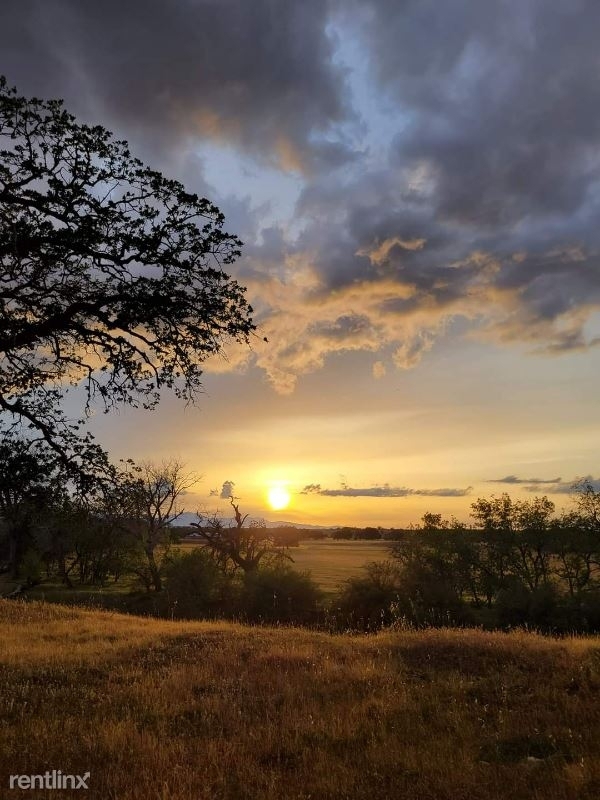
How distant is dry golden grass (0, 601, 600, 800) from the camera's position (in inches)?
270

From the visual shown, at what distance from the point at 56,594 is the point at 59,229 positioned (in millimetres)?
54893

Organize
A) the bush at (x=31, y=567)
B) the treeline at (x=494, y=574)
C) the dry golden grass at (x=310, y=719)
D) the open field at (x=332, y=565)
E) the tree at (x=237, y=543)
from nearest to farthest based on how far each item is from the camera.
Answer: the dry golden grass at (x=310, y=719)
the treeline at (x=494, y=574)
the tree at (x=237, y=543)
the open field at (x=332, y=565)
the bush at (x=31, y=567)

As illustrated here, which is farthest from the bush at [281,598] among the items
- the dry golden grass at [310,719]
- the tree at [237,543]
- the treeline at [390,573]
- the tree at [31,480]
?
the tree at [31,480]

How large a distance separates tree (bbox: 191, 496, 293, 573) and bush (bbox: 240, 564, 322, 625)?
8617 millimetres

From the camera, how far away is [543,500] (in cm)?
5738

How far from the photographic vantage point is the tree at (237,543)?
5225 cm

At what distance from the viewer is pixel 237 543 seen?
54.7 meters

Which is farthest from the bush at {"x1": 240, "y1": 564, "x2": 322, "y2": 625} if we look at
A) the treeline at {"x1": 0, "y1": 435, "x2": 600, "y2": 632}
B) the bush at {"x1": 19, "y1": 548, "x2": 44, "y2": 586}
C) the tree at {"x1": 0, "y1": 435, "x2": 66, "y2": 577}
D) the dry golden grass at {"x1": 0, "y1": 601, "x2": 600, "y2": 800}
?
the bush at {"x1": 19, "y1": 548, "x2": 44, "y2": 586}

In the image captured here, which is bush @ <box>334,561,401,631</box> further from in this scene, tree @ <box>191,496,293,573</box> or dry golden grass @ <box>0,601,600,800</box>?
dry golden grass @ <box>0,601,600,800</box>

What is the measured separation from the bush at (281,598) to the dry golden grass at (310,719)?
77.3 ft

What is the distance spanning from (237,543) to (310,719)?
46697mm

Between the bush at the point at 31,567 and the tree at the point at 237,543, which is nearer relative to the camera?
the tree at the point at 237,543

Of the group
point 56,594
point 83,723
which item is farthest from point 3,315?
point 56,594

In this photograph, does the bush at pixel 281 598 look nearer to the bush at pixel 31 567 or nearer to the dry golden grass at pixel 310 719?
the dry golden grass at pixel 310 719
